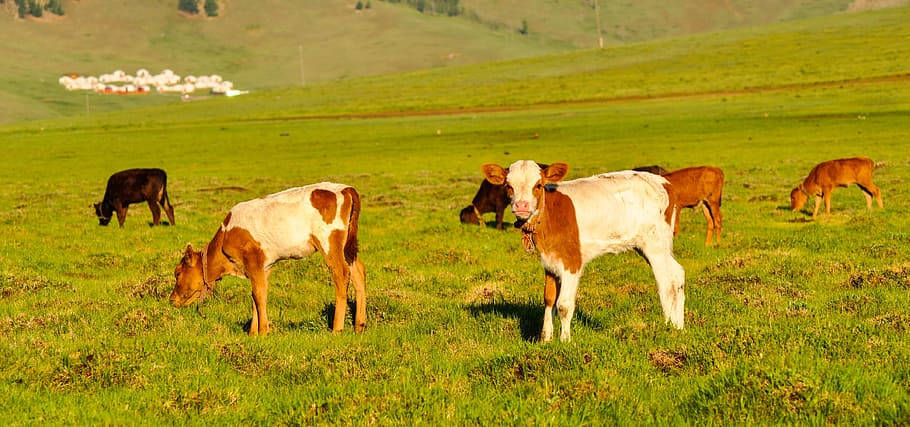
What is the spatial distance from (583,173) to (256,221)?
2464 cm

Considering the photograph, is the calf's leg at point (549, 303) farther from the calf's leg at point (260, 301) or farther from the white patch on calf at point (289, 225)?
the calf's leg at point (260, 301)

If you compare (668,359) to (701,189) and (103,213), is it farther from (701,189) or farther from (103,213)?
(103,213)

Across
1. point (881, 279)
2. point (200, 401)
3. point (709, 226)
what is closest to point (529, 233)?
point (200, 401)

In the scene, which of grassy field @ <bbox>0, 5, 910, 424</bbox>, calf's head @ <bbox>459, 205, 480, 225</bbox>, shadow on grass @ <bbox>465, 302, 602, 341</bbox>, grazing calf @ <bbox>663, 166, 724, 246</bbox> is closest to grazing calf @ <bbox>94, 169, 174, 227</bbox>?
grassy field @ <bbox>0, 5, 910, 424</bbox>

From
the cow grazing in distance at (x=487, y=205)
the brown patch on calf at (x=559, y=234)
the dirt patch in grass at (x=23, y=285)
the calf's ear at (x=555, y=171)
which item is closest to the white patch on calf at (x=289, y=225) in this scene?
the brown patch on calf at (x=559, y=234)

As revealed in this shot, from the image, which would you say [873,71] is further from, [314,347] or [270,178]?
[314,347]

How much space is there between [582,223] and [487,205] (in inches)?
501

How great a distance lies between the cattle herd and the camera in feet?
30.8

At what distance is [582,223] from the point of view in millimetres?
9742

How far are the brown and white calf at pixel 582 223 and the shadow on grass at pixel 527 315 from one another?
26.5 inches

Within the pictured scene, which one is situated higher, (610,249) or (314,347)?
(610,249)

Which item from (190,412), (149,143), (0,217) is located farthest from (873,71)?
(190,412)

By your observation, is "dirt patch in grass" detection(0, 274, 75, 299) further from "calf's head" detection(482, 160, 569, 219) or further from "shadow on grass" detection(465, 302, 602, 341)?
"calf's head" detection(482, 160, 569, 219)

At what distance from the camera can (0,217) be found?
80.8 ft
